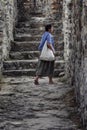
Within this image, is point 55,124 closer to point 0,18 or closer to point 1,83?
point 1,83

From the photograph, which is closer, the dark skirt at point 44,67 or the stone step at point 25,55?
the dark skirt at point 44,67

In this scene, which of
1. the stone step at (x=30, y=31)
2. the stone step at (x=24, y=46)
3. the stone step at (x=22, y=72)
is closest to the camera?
the stone step at (x=22, y=72)

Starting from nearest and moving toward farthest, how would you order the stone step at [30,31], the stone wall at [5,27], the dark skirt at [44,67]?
1. the dark skirt at [44,67]
2. the stone wall at [5,27]
3. the stone step at [30,31]

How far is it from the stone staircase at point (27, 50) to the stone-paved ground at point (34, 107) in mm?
1242

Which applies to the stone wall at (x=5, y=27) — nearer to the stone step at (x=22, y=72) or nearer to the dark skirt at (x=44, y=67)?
the stone step at (x=22, y=72)

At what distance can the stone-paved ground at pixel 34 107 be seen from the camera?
6645 millimetres

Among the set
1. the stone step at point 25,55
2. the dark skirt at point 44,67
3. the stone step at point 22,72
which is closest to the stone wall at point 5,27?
the stone step at point 25,55

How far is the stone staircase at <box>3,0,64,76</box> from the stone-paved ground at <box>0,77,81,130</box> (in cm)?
124

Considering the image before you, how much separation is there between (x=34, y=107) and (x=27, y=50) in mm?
6181

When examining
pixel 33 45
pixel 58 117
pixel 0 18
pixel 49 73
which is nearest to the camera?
pixel 58 117

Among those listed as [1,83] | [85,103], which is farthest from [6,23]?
[85,103]

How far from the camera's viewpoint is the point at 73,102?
8.19 meters

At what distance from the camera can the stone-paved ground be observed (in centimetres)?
664

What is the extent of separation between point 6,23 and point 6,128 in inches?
274
